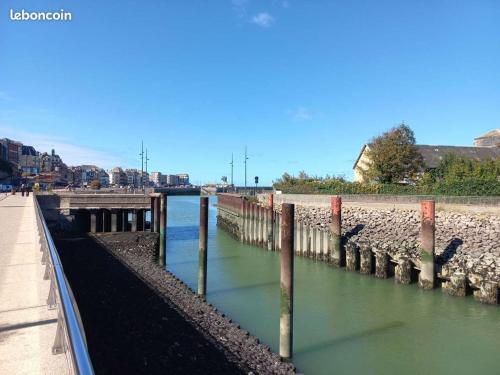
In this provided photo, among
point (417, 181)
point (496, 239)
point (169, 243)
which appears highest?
point (417, 181)

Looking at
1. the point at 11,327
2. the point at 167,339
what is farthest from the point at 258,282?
the point at 11,327

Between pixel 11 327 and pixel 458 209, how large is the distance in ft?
82.7

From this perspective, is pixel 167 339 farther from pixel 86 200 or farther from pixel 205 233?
pixel 86 200

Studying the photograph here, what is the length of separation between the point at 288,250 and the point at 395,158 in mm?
40309

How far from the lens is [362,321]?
13.2 meters

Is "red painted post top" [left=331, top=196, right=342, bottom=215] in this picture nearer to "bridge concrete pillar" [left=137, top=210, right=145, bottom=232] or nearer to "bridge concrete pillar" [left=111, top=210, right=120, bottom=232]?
"bridge concrete pillar" [left=137, top=210, right=145, bottom=232]

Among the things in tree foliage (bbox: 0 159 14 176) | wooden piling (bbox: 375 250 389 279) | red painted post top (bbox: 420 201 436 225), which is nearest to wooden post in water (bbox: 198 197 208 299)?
wooden piling (bbox: 375 250 389 279)

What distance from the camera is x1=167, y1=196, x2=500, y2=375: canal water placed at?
10.3 m

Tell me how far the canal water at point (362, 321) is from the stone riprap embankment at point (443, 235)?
54.6 inches

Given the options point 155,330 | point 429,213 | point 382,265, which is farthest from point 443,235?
point 155,330

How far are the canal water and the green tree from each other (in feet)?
95.1

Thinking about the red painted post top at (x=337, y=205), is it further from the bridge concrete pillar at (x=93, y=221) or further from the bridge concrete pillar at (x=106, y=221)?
the bridge concrete pillar at (x=93, y=221)

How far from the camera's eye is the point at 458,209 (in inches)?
983

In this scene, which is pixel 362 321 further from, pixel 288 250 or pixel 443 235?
pixel 443 235
